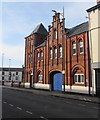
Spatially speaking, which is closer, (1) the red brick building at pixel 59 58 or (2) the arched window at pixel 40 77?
(1) the red brick building at pixel 59 58

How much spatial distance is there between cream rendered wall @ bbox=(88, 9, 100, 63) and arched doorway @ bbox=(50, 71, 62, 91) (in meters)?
8.62

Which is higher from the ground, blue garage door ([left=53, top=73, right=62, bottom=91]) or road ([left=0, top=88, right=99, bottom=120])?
blue garage door ([left=53, top=73, right=62, bottom=91])

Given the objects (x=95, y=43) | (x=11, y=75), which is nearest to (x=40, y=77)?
(x=95, y=43)

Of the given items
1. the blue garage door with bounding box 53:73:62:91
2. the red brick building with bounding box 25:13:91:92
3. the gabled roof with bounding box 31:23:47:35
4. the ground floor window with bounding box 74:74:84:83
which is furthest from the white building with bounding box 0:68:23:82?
the ground floor window with bounding box 74:74:84:83

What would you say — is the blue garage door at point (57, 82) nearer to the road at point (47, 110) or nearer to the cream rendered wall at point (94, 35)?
the cream rendered wall at point (94, 35)

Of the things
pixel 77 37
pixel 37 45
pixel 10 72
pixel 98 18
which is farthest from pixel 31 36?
pixel 10 72

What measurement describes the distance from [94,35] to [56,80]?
11.1 metres

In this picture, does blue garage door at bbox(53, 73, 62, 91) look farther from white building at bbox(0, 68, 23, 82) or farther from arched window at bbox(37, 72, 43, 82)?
white building at bbox(0, 68, 23, 82)

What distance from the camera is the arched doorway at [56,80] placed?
29.5 m

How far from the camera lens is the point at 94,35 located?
22.4 m

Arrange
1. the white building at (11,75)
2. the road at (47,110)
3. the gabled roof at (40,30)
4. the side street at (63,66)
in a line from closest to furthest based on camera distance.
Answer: the road at (47,110) < the side street at (63,66) < the gabled roof at (40,30) < the white building at (11,75)

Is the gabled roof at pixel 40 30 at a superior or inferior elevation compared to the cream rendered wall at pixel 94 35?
superior

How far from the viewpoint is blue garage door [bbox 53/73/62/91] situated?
29.4 metres

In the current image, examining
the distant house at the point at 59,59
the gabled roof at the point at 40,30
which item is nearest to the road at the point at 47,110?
the distant house at the point at 59,59
